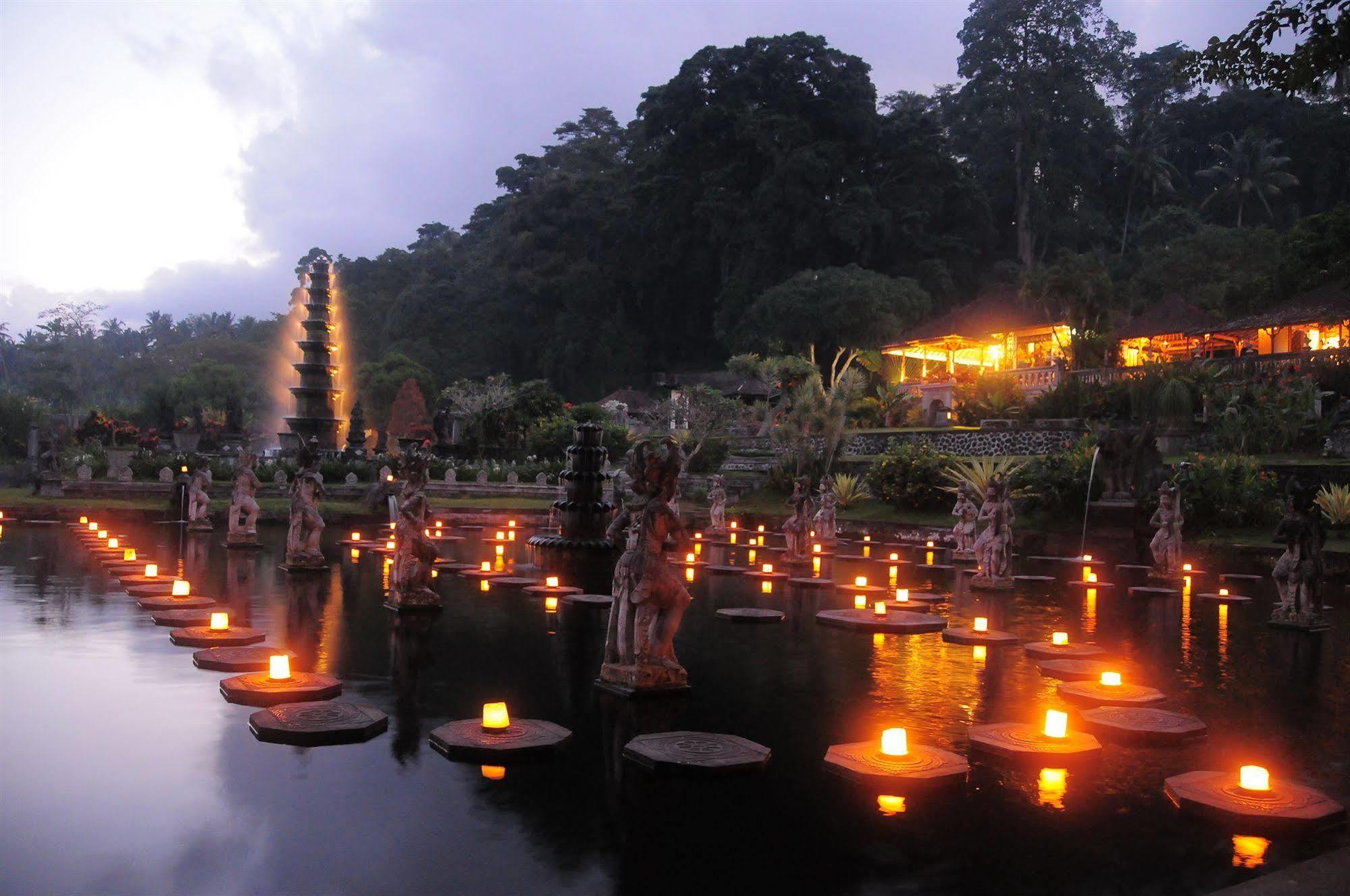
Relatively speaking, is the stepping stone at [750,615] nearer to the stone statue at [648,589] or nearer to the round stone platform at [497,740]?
the stone statue at [648,589]

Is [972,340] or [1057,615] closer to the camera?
[1057,615]

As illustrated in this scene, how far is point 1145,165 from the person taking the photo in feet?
224

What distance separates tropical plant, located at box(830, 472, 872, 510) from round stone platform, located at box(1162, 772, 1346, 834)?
75.4 ft

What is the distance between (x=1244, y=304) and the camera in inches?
1711

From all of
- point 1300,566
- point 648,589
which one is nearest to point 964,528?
point 1300,566

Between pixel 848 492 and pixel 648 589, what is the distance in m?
22.0

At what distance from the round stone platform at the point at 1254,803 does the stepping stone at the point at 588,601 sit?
26.1ft

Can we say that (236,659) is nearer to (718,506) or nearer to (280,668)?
(280,668)

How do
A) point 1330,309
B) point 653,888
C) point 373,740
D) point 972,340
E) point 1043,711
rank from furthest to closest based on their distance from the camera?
point 972,340 < point 1330,309 < point 1043,711 < point 373,740 < point 653,888

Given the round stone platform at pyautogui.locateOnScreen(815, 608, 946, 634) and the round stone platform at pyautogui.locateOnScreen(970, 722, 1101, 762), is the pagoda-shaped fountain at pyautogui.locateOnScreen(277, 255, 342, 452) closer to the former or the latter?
the round stone platform at pyautogui.locateOnScreen(815, 608, 946, 634)

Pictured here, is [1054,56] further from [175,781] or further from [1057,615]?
[175,781]

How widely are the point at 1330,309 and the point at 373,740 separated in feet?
130

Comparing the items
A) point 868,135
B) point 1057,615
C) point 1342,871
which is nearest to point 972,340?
point 868,135

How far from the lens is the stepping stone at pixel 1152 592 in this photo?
51.8 ft
